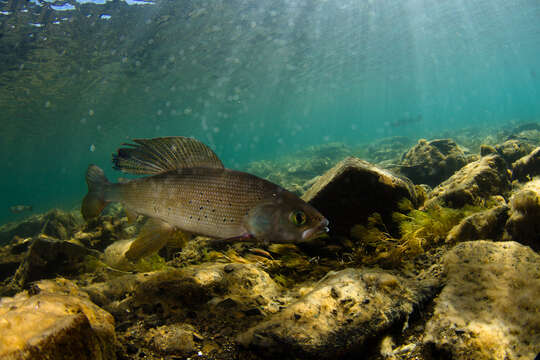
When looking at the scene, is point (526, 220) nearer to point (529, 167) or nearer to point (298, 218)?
point (298, 218)

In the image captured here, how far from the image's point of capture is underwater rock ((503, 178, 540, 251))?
2.60 m

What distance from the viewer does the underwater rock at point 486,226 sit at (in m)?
2.95

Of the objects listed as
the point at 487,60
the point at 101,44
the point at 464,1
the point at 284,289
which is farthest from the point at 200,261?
the point at 487,60

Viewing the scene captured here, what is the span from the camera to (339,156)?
2514 centimetres

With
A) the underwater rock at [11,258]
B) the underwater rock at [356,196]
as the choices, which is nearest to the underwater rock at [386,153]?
the underwater rock at [356,196]

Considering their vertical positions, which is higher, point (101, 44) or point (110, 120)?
point (101, 44)

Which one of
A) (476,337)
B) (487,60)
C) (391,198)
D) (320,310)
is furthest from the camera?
(487,60)

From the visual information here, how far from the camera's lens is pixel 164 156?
2.64 m

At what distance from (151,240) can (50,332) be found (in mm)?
1108

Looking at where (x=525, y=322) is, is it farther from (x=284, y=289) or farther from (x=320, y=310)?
(x=284, y=289)

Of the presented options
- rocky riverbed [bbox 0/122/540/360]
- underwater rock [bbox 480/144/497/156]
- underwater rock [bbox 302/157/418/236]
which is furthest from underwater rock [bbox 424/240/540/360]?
underwater rock [bbox 480/144/497/156]

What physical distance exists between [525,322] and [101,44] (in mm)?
25034

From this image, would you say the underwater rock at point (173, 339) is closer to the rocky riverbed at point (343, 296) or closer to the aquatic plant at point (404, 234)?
the rocky riverbed at point (343, 296)

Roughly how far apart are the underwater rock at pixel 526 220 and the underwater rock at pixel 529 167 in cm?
283
